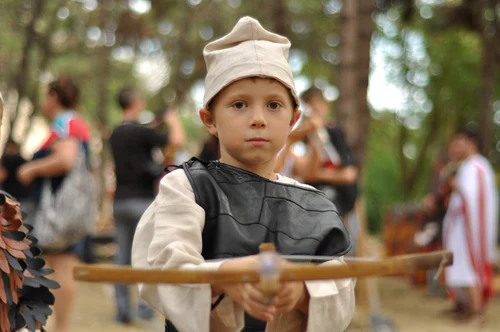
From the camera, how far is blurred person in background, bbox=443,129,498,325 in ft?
29.2

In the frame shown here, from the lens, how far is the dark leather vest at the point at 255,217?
236 centimetres

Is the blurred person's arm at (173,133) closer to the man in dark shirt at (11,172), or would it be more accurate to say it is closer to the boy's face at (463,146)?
the man in dark shirt at (11,172)

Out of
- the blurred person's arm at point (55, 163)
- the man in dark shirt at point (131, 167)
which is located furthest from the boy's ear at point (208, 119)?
the man in dark shirt at point (131, 167)

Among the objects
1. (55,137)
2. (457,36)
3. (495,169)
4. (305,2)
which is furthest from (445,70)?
(55,137)

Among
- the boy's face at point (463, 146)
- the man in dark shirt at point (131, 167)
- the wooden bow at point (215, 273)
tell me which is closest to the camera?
the wooden bow at point (215, 273)

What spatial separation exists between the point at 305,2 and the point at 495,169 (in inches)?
358

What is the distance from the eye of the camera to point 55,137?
229 inches

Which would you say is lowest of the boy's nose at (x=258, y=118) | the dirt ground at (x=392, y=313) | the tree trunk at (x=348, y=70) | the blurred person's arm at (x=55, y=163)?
the dirt ground at (x=392, y=313)

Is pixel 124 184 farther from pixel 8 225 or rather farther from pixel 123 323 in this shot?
pixel 8 225

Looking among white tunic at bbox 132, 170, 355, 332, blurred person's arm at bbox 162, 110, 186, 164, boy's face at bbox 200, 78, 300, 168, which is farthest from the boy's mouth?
blurred person's arm at bbox 162, 110, 186, 164

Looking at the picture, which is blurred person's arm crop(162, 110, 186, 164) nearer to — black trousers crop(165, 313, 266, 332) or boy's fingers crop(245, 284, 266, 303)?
black trousers crop(165, 313, 266, 332)

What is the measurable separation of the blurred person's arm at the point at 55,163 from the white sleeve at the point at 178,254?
3.38m

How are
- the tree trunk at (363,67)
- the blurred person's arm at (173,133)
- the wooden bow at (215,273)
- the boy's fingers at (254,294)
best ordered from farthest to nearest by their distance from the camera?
the tree trunk at (363,67) < the blurred person's arm at (173,133) < the boy's fingers at (254,294) < the wooden bow at (215,273)

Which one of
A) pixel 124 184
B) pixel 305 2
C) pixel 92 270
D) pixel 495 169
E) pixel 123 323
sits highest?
pixel 305 2
